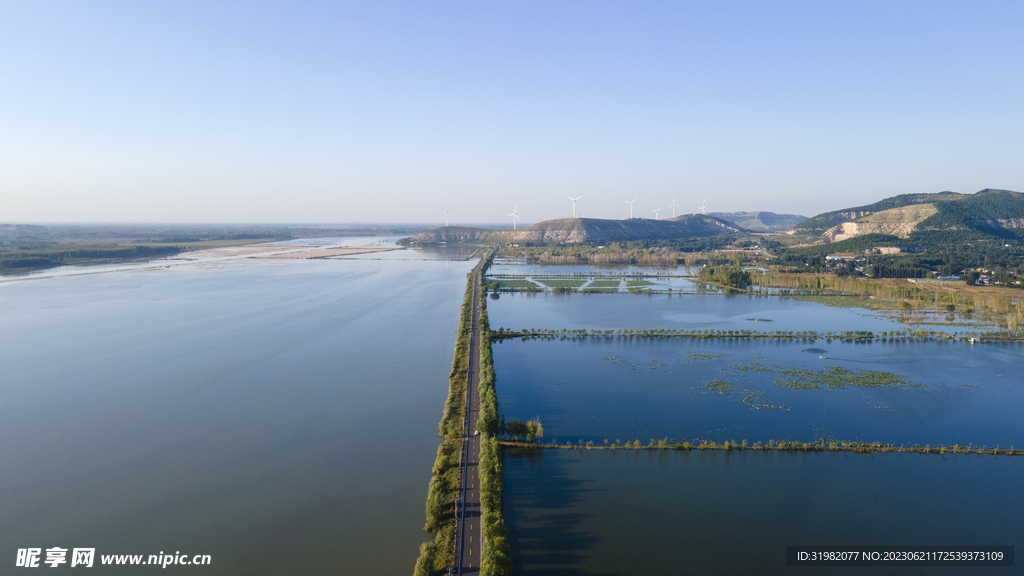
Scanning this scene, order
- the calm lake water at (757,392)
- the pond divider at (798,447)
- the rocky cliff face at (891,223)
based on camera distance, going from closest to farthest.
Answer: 1. the pond divider at (798,447)
2. the calm lake water at (757,392)
3. the rocky cliff face at (891,223)

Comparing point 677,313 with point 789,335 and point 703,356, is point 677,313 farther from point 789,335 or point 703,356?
point 703,356

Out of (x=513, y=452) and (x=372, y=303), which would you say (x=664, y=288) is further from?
(x=513, y=452)

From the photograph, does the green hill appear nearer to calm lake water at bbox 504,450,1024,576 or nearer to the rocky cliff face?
the rocky cliff face

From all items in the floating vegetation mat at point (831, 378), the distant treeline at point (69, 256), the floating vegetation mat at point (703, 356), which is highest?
the distant treeline at point (69, 256)

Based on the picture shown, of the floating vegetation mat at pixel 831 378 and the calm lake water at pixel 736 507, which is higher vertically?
the floating vegetation mat at pixel 831 378

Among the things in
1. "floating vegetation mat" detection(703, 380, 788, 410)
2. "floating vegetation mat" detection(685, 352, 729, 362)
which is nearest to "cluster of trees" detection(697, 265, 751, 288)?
"floating vegetation mat" detection(685, 352, 729, 362)

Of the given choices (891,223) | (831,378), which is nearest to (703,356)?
(831,378)

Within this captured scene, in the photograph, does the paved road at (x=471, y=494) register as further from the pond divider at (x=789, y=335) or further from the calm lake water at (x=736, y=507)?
the pond divider at (x=789, y=335)

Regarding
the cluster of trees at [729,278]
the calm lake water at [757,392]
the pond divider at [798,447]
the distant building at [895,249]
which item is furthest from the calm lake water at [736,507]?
the distant building at [895,249]
